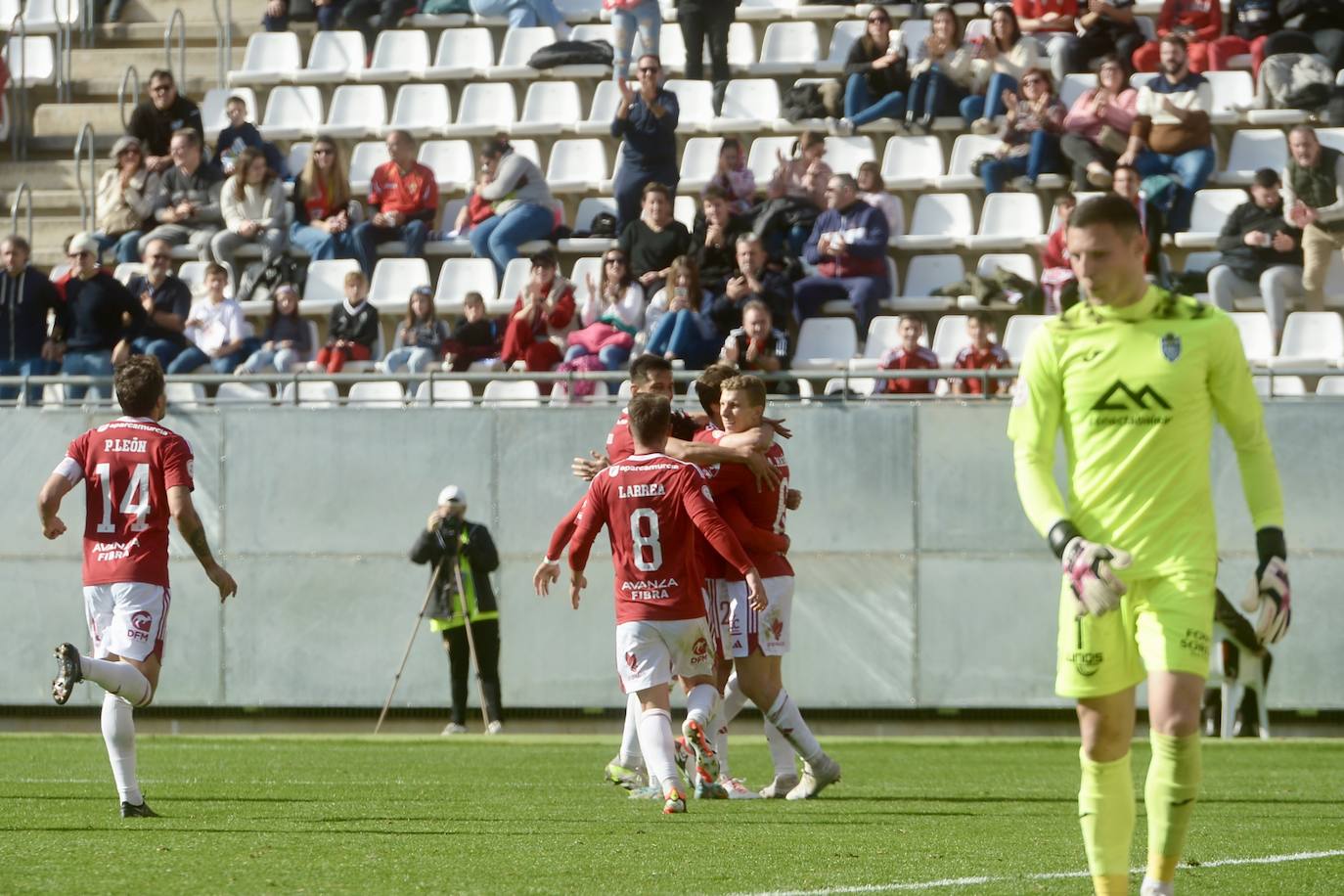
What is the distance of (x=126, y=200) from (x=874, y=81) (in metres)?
7.00

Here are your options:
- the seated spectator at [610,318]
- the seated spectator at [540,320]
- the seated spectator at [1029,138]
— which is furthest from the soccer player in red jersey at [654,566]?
the seated spectator at [1029,138]

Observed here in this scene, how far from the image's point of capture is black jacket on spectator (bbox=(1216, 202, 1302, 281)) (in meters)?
17.4

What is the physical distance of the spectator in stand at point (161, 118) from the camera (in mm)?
20938

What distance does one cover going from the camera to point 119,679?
923cm

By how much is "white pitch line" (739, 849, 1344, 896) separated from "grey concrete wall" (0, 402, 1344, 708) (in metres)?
8.48

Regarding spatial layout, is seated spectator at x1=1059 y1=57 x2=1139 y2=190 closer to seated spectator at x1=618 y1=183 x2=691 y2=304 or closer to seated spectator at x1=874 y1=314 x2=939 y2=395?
seated spectator at x1=874 y1=314 x2=939 y2=395

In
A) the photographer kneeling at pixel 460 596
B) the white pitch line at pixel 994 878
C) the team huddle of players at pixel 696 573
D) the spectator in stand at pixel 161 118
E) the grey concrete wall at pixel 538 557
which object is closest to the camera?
the white pitch line at pixel 994 878

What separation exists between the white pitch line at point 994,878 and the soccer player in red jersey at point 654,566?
2517mm

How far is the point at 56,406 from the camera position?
1784 centimetres

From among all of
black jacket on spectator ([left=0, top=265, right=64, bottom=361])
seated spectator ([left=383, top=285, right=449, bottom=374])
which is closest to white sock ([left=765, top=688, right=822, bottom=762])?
seated spectator ([left=383, top=285, right=449, bottom=374])

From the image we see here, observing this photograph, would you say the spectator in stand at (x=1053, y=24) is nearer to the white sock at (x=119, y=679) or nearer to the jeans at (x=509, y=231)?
the jeans at (x=509, y=231)

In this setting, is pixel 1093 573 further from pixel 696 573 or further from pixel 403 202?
pixel 403 202

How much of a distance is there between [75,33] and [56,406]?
7878 millimetres

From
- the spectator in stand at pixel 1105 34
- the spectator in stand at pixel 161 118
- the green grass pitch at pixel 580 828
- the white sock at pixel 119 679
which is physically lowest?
the green grass pitch at pixel 580 828
